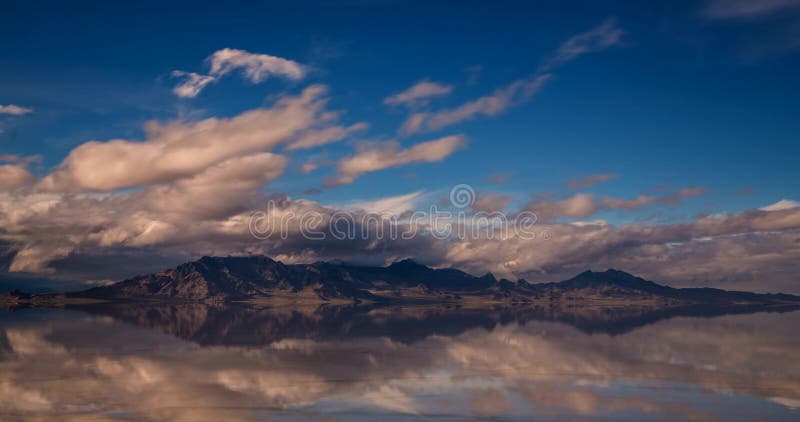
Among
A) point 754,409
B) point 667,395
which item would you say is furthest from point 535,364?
point 754,409

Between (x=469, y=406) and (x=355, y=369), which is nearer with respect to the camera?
(x=469, y=406)

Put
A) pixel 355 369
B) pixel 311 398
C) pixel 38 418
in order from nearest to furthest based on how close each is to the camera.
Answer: pixel 38 418 → pixel 311 398 → pixel 355 369

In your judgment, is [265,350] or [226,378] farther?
[265,350]

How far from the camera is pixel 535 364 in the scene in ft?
303

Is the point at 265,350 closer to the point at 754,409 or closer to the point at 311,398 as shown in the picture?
the point at 311,398

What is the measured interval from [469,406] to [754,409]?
97.7ft

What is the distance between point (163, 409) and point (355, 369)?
33477 mm

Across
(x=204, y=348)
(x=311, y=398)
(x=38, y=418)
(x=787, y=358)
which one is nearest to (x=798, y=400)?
(x=787, y=358)

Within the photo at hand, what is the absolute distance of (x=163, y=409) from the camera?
56.0m

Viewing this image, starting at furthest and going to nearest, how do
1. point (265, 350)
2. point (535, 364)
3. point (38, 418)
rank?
1. point (265, 350)
2. point (535, 364)
3. point (38, 418)

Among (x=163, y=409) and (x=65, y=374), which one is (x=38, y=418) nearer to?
(x=163, y=409)

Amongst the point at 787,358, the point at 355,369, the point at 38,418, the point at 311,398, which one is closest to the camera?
the point at 38,418

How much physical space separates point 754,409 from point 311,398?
4695cm

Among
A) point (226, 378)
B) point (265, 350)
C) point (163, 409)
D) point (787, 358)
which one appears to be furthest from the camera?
point (265, 350)
